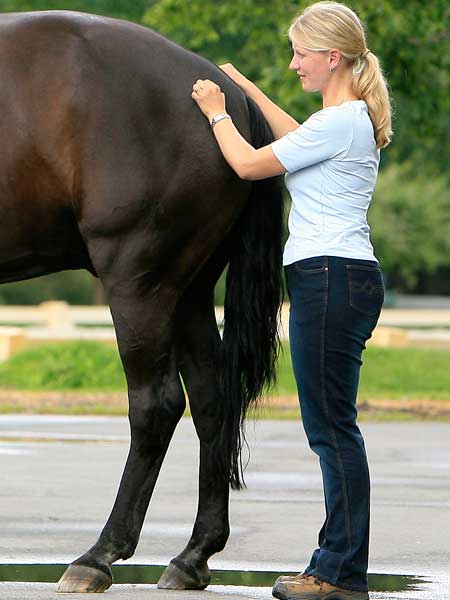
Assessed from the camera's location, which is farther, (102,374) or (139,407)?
(102,374)

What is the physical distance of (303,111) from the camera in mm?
16453

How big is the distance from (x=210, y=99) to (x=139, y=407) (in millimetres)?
1127

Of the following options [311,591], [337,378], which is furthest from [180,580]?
[337,378]

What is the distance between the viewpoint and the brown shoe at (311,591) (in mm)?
4965

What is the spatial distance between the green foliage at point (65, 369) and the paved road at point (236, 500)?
288 cm

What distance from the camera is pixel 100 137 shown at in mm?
5078

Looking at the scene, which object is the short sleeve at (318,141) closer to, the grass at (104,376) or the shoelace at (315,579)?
the shoelace at (315,579)

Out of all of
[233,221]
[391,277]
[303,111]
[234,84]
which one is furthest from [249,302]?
[391,277]

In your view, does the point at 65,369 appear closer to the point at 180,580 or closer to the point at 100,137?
the point at 180,580

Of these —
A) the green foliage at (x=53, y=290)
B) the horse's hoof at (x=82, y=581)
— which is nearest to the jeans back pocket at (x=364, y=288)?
the horse's hoof at (x=82, y=581)

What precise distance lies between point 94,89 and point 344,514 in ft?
5.60

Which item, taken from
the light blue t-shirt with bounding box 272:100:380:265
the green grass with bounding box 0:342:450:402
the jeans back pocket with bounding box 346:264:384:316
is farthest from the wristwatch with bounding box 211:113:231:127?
the green grass with bounding box 0:342:450:402

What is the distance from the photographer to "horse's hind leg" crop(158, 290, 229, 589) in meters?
5.39

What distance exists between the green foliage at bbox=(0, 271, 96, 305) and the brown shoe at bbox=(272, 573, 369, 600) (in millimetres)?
35190
